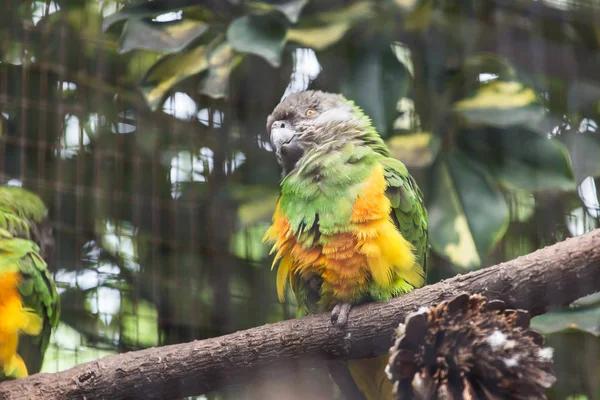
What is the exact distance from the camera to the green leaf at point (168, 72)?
115 inches

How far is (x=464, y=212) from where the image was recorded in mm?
2787

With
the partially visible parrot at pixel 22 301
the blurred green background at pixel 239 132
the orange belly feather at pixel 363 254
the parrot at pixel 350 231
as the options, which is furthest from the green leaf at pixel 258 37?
the partially visible parrot at pixel 22 301

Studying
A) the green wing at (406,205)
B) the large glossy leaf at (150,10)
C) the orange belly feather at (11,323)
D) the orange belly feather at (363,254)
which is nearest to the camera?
the orange belly feather at (363,254)

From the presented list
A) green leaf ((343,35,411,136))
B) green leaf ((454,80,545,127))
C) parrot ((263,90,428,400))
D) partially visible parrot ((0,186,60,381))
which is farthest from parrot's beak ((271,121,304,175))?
green leaf ((454,80,545,127))

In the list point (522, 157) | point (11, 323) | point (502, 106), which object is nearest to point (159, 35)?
point (11, 323)

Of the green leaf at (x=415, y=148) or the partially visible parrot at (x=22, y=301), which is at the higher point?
the green leaf at (x=415, y=148)

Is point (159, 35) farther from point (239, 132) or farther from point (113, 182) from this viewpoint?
point (113, 182)

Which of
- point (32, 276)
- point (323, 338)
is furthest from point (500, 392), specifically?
point (32, 276)

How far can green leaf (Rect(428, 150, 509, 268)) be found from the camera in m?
2.66

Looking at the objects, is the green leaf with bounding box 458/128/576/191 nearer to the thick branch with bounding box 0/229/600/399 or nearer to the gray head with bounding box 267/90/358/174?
the gray head with bounding box 267/90/358/174

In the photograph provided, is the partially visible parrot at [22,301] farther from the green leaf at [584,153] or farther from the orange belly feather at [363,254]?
the green leaf at [584,153]

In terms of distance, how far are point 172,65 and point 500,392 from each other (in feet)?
6.96

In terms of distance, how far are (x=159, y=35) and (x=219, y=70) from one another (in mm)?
281

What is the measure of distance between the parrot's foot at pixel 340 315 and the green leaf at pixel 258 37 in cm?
106
